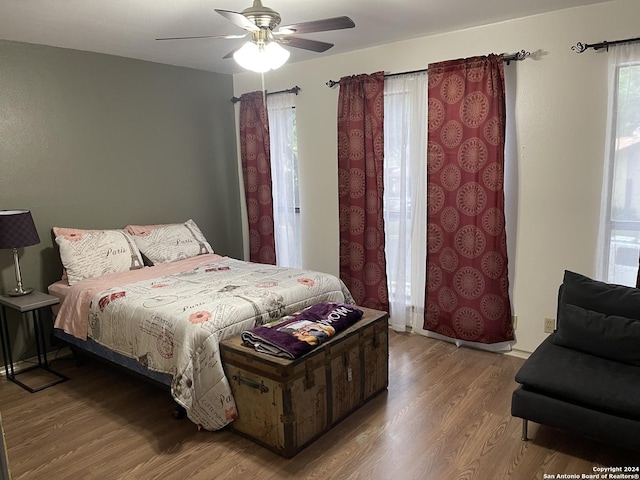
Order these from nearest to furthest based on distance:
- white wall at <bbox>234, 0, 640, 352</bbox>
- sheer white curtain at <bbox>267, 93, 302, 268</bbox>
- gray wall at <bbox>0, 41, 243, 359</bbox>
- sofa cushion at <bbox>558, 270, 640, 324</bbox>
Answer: sofa cushion at <bbox>558, 270, 640, 324</bbox> < white wall at <bbox>234, 0, 640, 352</bbox> < gray wall at <bbox>0, 41, 243, 359</bbox> < sheer white curtain at <bbox>267, 93, 302, 268</bbox>

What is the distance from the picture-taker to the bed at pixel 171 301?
2566mm

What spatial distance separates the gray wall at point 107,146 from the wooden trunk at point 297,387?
207 cm

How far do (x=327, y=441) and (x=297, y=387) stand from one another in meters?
→ 0.41

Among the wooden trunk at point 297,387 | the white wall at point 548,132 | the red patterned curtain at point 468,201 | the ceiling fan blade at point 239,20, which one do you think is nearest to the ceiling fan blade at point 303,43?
the ceiling fan blade at point 239,20

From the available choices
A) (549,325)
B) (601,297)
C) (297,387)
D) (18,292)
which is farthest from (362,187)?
(18,292)

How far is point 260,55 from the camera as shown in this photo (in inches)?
94.4

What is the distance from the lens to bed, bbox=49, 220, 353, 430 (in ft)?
8.42

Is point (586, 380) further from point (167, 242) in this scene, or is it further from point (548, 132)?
point (167, 242)

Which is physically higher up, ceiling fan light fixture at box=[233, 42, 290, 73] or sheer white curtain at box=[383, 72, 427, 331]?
ceiling fan light fixture at box=[233, 42, 290, 73]

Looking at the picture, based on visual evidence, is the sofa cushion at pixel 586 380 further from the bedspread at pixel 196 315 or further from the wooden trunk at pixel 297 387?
the bedspread at pixel 196 315

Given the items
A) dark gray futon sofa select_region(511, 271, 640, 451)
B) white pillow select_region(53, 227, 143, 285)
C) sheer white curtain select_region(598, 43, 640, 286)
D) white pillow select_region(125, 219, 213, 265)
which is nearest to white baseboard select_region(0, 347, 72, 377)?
white pillow select_region(53, 227, 143, 285)

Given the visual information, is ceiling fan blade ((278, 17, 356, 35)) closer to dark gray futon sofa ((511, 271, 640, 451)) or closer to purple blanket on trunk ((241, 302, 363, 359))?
purple blanket on trunk ((241, 302, 363, 359))

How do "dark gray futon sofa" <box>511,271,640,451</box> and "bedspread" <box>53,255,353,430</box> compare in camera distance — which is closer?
"dark gray futon sofa" <box>511,271,640,451</box>

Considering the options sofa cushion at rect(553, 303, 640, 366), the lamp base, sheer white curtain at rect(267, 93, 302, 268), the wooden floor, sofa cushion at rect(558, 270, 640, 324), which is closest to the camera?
the wooden floor
